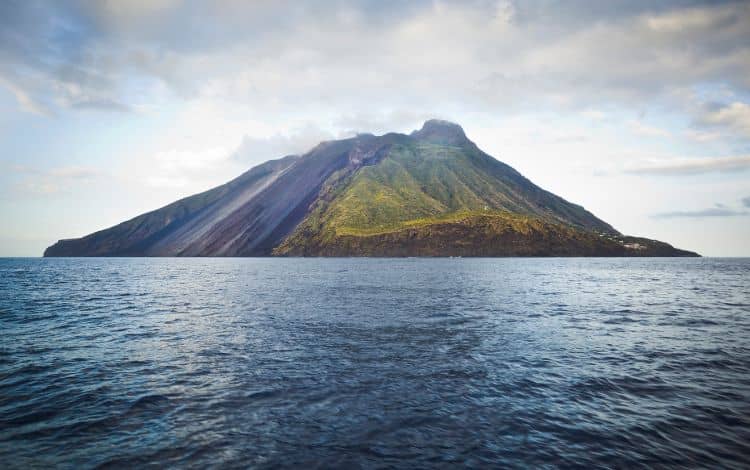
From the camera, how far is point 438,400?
19766 mm

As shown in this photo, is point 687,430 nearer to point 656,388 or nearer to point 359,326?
point 656,388

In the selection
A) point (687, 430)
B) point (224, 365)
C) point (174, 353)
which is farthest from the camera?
point (174, 353)

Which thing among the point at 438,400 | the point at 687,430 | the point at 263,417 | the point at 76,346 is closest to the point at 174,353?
the point at 76,346

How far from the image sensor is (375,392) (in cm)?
2086

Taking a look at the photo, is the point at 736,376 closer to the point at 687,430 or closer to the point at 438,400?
the point at 687,430

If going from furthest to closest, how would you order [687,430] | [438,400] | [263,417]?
[438,400] → [263,417] → [687,430]

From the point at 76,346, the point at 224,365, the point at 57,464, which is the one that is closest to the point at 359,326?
the point at 224,365

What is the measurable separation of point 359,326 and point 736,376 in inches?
1151

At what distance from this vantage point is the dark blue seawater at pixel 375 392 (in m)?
14.7

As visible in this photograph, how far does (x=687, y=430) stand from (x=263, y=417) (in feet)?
62.9

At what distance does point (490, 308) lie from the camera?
51.9 metres

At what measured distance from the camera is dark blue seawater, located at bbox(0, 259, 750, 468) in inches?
579

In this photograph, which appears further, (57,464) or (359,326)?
(359,326)

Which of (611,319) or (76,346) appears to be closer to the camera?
Result: (76,346)
